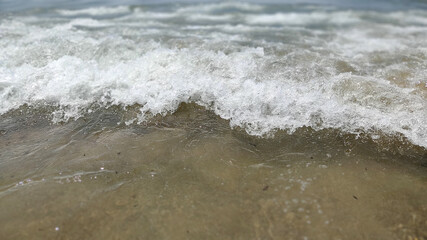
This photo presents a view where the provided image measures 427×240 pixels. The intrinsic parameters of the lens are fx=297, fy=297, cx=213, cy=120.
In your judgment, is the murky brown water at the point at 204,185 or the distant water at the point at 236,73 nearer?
the murky brown water at the point at 204,185

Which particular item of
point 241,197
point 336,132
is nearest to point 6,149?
point 241,197

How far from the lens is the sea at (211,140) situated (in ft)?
6.92

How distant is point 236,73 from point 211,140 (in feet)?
4.78

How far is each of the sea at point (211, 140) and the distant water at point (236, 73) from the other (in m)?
0.02

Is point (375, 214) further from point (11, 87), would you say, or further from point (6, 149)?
point (11, 87)

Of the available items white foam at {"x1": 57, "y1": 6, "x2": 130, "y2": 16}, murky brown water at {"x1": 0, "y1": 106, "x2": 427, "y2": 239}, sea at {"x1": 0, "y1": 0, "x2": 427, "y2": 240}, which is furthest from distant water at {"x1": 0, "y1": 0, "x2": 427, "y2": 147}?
white foam at {"x1": 57, "y1": 6, "x2": 130, "y2": 16}

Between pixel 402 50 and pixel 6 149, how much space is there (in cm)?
627

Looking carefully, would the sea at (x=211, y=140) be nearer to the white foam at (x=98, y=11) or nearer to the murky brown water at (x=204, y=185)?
the murky brown water at (x=204, y=185)

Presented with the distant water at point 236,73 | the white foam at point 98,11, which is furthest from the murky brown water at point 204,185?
the white foam at point 98,11

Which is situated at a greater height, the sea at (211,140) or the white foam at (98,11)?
the white foam at (98,11)

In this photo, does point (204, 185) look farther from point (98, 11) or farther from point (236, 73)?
point (98, 11)

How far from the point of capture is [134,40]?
5992 mm

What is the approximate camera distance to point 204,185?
2.39 m

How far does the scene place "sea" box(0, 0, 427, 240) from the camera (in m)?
2.11
